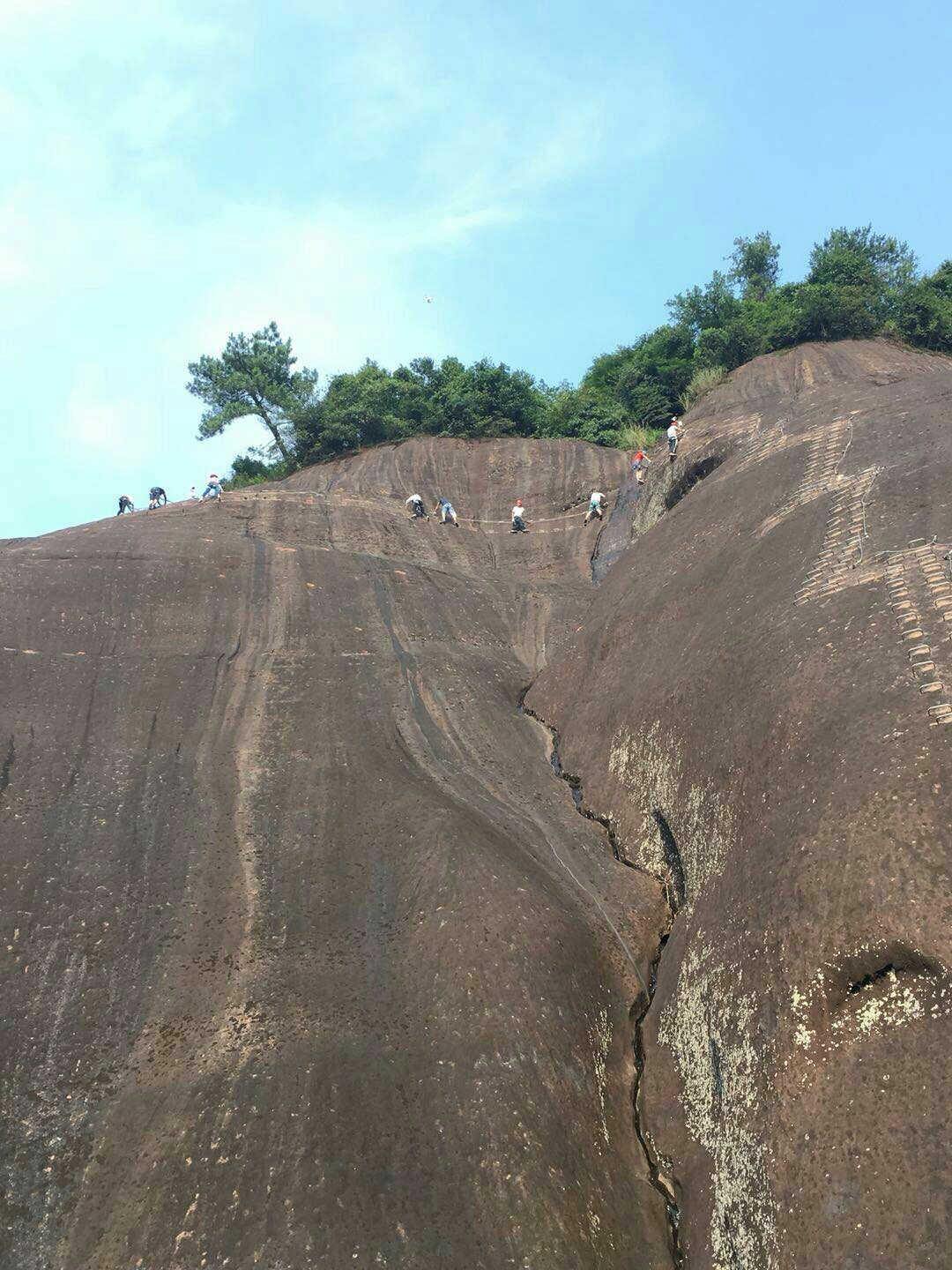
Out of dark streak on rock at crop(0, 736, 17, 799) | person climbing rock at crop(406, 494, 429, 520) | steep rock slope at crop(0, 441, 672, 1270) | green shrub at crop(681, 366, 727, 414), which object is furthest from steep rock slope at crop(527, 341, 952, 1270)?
green shrub at crop(681, 366, 727, 414)

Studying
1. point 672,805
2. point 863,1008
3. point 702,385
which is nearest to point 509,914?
point 672,805

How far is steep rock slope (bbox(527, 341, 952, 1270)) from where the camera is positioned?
7.01m

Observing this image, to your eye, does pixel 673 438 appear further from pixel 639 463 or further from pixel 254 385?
pixel 254 385

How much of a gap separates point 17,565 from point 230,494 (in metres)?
7.58

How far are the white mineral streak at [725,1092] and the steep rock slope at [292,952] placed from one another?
2.01 feet

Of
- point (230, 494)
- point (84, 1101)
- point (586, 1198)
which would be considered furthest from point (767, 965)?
point (230, 494)

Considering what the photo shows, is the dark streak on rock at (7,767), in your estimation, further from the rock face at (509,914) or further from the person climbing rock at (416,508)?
the person climbing rock at (416,508)

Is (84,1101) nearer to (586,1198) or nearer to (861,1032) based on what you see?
(586,1198)

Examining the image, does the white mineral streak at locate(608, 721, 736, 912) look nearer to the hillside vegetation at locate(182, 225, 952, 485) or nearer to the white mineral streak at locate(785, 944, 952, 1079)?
the white mineral streak at locate(785, 944, 952, 1079)

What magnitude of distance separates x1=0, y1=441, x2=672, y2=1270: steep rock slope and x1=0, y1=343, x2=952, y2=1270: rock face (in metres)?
0.04

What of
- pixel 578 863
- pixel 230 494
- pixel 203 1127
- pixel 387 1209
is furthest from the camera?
pixel 230 494

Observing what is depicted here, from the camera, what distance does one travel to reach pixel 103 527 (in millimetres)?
19516

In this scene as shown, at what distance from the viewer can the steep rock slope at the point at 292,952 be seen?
749 cm

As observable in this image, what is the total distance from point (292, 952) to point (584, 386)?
35.1m
